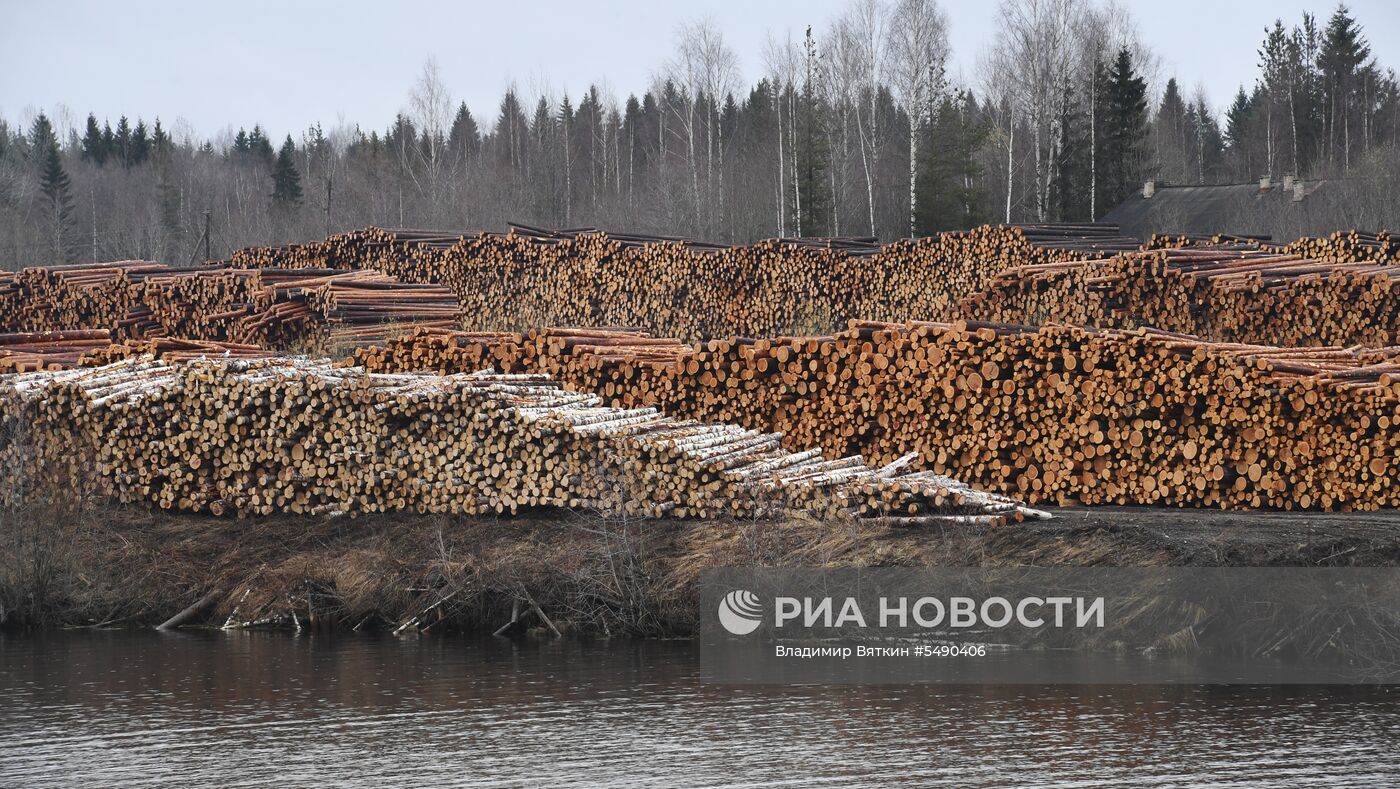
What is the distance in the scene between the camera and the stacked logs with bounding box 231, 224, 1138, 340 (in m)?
24.4

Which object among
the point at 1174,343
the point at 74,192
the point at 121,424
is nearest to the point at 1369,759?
the point at 1174,343

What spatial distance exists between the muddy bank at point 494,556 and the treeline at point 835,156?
25.3m

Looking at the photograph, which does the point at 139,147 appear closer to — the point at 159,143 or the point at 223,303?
the point at 159,143

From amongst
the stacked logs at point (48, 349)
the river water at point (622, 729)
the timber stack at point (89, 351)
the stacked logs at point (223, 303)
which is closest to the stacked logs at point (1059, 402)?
the river water at point (622, 729)

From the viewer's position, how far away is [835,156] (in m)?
44.9

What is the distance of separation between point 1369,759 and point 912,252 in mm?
18268

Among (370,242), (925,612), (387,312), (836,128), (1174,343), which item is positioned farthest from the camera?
(836,128)

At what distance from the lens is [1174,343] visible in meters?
12.2

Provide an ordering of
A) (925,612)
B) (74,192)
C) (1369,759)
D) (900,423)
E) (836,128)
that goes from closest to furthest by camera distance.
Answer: (1369,759), (925,612), (900,423), (836,128), (74,192)

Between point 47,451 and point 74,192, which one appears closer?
point 47,451

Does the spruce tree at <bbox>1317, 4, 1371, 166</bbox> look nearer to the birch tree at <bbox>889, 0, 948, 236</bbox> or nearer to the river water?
the birch tree at <bbox>889, 0, 948, 236</bbox>

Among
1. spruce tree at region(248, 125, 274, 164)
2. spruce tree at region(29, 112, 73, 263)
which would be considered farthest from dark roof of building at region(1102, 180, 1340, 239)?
spruce tree at region(248, 125, 274, 164)

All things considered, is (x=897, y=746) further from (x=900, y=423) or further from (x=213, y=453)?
(x=213, y=453)

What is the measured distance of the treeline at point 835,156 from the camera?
43.7 m
